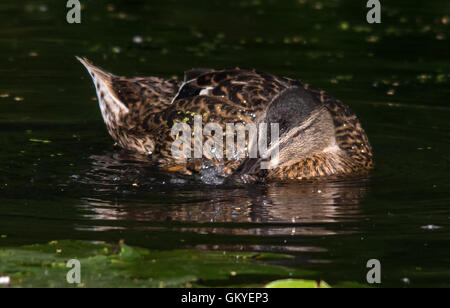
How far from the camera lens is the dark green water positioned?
767cm

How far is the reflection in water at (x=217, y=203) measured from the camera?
8.07 metres

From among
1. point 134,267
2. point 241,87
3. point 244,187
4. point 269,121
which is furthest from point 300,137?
point 134,267

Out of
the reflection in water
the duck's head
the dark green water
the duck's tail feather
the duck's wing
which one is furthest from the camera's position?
the duck's tail feather

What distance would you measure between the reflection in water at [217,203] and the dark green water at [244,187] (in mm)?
21

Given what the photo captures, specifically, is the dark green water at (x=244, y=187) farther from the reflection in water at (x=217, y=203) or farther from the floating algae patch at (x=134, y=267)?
the floating algae patch at (x=134, y=267)

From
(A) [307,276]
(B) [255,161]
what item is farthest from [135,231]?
(B) [255,161]

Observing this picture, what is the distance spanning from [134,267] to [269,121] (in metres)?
4.09

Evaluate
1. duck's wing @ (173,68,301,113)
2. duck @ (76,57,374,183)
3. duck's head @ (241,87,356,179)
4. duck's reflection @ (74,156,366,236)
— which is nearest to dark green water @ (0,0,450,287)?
duck's reflection @ (74,156,366,236)

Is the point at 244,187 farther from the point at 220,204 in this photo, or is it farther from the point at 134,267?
the point at 134,267

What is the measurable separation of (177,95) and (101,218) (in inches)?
142

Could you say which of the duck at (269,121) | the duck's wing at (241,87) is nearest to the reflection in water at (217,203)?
the duck at (269,121)

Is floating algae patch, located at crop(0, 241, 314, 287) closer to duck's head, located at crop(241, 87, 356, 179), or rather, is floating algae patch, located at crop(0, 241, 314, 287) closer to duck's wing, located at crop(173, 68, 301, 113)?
duck's head, located at crop(241, 87, 356, 179)

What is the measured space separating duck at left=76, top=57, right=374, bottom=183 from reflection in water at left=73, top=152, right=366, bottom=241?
509mm
